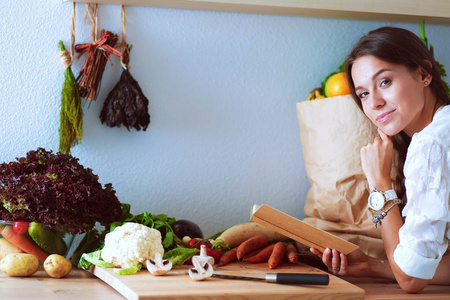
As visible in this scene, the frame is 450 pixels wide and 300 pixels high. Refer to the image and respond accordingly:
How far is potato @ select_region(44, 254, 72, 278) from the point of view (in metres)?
1.20

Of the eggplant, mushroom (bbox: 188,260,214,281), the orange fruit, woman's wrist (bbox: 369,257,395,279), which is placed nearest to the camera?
mushroom (bbox: 188,260,214,281)

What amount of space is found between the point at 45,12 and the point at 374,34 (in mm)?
925

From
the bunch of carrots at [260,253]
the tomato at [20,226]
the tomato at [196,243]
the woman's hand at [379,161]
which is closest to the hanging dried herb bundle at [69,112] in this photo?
the tomato at [20,226]

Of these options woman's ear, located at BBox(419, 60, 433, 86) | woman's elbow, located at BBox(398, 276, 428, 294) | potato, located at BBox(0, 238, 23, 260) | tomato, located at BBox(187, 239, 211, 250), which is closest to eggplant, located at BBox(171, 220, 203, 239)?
tomato, located at BBox(187, 239, 211, 250)

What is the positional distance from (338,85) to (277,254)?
21.3 inches

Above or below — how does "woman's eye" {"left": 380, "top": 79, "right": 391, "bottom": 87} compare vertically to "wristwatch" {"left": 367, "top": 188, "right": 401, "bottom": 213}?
above

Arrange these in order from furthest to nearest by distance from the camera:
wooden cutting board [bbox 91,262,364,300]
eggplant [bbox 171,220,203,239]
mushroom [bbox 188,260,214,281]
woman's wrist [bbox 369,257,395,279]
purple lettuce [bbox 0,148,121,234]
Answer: eggplant [bbox 171,220,203,239] → woman's wrist [bbox 369,257,395,279] → purple lettuce [bbox 0,148,121,234] → mushroom [bbox 188,260,214,281] → wooden cutting board [bbox 91,262,364,300]

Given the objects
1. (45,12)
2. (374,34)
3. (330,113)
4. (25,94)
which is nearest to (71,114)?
(25,94)

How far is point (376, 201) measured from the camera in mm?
1288

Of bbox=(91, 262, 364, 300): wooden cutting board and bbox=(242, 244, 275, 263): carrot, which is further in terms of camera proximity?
bbox=(242, 244, 275, 263): carrot

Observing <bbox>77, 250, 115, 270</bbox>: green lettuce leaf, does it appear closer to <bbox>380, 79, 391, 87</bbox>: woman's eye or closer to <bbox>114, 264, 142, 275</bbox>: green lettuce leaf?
<bbox>114, 264, 142, 275</bbox>: green lettuce leaf

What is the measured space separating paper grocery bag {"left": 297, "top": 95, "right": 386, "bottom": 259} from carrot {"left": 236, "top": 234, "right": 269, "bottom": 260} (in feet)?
0.69

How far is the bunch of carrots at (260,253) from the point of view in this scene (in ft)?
4.35

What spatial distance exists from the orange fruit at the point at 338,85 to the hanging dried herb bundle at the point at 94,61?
625mm
